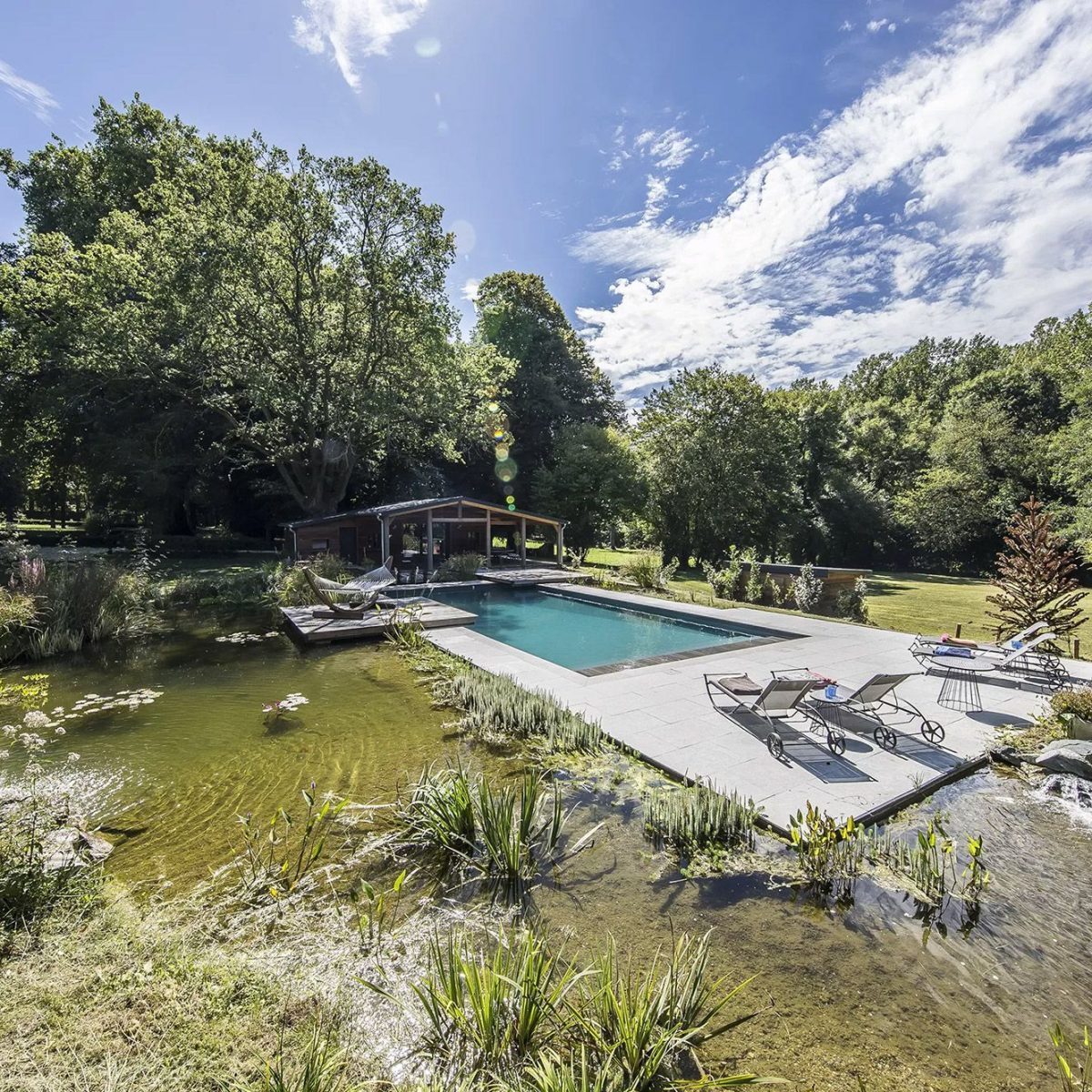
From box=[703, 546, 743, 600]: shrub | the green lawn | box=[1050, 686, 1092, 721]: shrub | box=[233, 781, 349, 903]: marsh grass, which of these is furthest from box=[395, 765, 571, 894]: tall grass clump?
box=[703, 546, 743, 600]: shrub

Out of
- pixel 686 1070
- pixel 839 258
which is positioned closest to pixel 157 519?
pixel 686 1070

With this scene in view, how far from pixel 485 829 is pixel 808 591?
12.8 meters

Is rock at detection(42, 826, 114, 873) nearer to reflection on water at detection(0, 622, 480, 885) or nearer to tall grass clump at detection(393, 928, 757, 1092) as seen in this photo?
reflection on water at detection(0, 622, 480, 885)

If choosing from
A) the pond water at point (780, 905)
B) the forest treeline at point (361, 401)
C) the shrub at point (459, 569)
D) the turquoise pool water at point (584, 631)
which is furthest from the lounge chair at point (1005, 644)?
the forest treeline at point (361, 401)

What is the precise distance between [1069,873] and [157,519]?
2926cm

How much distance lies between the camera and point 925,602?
1770 cm

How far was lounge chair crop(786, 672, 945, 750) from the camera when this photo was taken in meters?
5.34

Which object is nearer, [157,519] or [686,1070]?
[686,1070]

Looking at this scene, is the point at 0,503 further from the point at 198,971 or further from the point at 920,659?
the point at 920,659

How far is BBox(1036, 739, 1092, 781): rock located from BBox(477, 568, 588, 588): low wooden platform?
13257mm

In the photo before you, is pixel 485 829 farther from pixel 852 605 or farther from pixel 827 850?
pixel 852 605

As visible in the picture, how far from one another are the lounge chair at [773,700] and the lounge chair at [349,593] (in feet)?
24.6

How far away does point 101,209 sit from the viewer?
2212 centimetres

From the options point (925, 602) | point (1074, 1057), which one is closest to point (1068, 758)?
point (1074, 1057)
